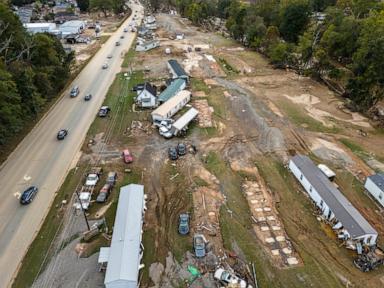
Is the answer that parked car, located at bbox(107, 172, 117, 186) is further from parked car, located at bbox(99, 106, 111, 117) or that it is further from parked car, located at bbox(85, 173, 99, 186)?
parked car, located at bbox(99, 106, 111, 117)

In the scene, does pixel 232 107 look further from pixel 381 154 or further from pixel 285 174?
pixel 381 154

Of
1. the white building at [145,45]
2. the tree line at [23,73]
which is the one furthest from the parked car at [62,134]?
the white building at [145,45]

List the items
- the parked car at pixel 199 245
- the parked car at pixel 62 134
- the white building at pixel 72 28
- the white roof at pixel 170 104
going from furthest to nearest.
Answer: the white building at pixel 72 28, the white roof at pixel 170 104, the parked car at pixel 62 134, the parked car at pixel 199 245

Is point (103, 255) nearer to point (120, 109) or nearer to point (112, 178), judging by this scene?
point (112, 178)

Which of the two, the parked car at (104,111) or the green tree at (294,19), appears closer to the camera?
the parked car at (104,111)

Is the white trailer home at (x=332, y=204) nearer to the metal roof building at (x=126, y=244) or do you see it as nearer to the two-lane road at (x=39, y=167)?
the metal roof building at (x=126, y=244)

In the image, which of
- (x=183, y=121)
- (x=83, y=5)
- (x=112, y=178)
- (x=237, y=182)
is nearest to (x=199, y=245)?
(x=237, y=182)

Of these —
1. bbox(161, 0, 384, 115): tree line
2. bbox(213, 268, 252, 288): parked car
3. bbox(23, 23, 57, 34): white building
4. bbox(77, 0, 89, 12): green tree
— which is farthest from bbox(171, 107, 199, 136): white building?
bbox(77, 0, 89, 12): green tree
